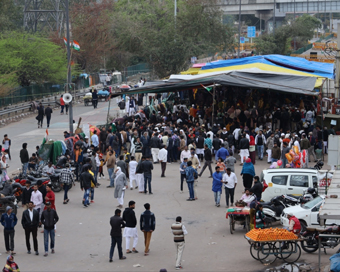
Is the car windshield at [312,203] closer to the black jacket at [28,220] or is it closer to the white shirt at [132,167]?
the black jacket at [28,220]

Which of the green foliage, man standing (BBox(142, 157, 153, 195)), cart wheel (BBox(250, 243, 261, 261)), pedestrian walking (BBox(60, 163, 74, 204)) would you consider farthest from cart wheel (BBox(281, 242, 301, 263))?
the green foliage

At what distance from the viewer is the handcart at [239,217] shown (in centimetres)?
1512

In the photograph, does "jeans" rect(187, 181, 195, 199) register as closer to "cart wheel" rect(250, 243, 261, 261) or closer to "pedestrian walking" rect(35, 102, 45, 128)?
"cart wheel" rect(250, 243, 261, 261)

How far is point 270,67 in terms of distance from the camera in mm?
32500

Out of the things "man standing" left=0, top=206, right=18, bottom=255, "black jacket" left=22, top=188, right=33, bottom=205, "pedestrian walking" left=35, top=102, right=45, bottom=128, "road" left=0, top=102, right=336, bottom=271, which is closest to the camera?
"road" left=0, top=102, right=336, bottom=271

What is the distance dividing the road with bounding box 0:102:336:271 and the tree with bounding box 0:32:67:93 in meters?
24.8

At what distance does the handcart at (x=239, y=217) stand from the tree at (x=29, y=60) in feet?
102

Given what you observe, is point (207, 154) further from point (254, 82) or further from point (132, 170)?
point (254, 82)

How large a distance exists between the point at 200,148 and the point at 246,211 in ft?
31.3

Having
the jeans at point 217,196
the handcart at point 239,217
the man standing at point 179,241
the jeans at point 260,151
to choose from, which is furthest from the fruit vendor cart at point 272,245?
the jeans at point 260,151

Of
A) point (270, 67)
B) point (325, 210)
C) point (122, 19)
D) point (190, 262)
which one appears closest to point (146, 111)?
point (270, 67)

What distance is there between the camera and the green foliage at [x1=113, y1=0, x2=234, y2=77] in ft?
156

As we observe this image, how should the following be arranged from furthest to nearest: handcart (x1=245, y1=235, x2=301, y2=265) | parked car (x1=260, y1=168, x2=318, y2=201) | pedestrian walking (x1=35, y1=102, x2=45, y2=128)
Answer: pedestrian walking (x1=35, y1=102, x2=45, y2=128) < parked car (x1=260, y1=168, x2=318, y2=201) < handcart (x1=245, y1=235, x2=301, y2=265)

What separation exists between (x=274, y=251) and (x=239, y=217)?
242cm
